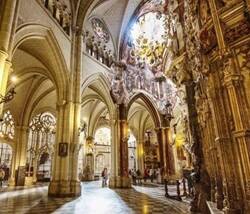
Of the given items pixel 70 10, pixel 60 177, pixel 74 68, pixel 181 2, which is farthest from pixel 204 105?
pixel 70 10

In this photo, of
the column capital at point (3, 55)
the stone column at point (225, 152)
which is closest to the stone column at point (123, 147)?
the column capital at point (3, 55)

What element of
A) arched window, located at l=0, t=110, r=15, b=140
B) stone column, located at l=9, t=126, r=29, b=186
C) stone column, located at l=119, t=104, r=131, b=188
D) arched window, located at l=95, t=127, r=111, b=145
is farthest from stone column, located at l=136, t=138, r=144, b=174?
arched window, located at l=0, t=110, r=15, b=140

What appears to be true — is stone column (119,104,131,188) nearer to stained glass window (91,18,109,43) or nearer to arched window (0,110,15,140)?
stained glass window (91,18,109,43)

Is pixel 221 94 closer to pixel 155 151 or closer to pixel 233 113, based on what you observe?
pixel 233 113

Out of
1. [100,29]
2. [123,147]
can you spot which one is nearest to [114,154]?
[123,147]

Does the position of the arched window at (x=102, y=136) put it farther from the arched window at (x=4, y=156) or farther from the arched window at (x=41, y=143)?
the arched window at (x=4, y=156)

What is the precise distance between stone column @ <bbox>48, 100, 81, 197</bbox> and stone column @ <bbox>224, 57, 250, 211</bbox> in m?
8.13

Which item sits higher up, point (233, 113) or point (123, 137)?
point (123, 137)

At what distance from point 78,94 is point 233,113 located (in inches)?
362

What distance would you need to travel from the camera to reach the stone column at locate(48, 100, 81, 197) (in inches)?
369

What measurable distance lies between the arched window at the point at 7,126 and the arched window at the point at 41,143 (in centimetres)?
252

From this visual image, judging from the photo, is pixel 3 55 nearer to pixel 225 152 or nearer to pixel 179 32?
pixel 179 32

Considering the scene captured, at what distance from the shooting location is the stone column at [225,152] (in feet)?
9.48

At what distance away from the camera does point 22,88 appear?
17344 millimetres
